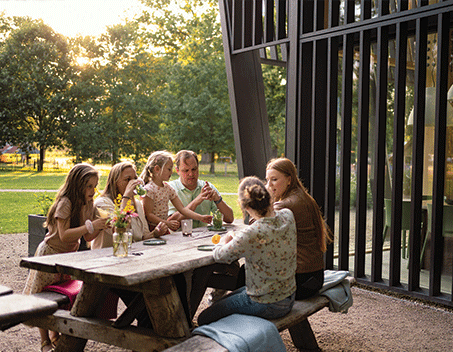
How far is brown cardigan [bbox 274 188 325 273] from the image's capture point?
3.24m

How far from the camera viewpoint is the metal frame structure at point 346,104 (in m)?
4.43

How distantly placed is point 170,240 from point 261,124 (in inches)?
125

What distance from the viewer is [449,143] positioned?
22.3ft

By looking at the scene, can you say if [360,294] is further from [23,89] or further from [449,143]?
[23,89]

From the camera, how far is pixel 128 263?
2.72 meters

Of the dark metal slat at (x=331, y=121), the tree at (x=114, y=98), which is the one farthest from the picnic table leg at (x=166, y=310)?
the tree at (x=114, y=98)

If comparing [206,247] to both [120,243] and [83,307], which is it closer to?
Answer: [120,243]

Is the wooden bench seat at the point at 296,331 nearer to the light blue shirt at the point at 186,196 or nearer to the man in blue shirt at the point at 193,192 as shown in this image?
the man in blue shirt at the point at 193,192

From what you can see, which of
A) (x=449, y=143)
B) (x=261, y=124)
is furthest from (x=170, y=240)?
(x=449, y=143)

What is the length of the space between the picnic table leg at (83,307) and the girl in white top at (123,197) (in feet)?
2.06

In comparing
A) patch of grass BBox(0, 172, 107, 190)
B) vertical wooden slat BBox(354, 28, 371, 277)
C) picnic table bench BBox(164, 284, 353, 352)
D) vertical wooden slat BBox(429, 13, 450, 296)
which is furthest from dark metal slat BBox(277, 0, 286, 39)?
patch of grass BBox(0, 172, 107, 190)

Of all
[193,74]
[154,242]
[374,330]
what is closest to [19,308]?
[154,242]

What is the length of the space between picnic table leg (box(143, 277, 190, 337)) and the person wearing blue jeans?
0.32 metres

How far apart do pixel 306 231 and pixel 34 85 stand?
957 inches
